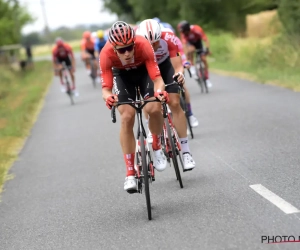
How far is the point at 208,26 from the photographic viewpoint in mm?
44125

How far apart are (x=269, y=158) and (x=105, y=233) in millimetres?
3231

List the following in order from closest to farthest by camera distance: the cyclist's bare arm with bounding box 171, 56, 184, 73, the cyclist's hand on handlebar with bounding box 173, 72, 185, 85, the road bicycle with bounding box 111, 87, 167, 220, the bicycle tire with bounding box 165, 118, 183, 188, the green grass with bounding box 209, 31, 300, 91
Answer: the road bicycle with bounding box 111, 87, 167, 220 < the bicycle tire with bounding box 165, 118, 183, 188 < the cyclist's hand on handlebar with bounding box 173, 72, 185, 85 < the cyclist's bare arm with bounding box 171, 56, 184, 73 < the green grass with bounding box 209, 31, 300, 91

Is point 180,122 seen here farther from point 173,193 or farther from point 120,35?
point 120,35

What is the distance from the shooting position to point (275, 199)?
6902mm

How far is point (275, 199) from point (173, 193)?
152 centimetres

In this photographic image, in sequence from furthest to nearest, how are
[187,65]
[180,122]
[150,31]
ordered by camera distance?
[187,65] < [180,122] < [150,31]

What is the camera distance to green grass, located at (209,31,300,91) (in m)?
20.5

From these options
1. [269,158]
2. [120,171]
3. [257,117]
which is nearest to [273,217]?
[269,158]

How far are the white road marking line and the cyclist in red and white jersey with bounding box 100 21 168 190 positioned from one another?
1109mm

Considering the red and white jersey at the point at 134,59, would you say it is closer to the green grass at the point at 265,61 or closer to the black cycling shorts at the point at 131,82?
the black cycling shorts at the point at 131,82

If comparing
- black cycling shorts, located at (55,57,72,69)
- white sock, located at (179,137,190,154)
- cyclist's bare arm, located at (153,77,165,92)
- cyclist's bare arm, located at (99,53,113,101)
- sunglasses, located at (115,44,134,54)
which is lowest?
black cycling shorts, located at (55,57,72,69)

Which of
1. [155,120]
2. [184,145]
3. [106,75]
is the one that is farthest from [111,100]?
[184,145]

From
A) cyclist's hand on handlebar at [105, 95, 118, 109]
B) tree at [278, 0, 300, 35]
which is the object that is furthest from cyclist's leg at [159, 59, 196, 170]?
tree at [278, 0, 300, 35]

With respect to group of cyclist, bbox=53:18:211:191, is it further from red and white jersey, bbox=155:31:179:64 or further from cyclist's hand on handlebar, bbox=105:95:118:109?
red and white jersey, bbox=155:31:179:64
